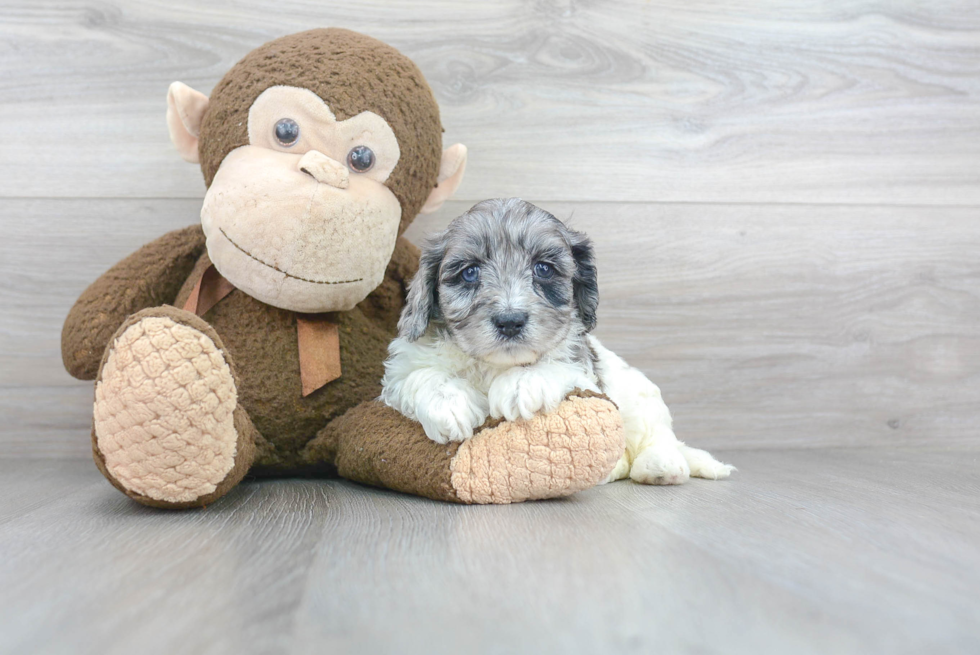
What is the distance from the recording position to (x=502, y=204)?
1435 mm

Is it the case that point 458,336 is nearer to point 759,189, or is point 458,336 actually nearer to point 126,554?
point 126,554

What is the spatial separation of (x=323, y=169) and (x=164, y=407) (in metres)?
0.56

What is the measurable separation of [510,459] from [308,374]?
0.53 meters

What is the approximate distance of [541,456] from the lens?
127 cm

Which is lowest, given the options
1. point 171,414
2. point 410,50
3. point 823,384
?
point 823,384

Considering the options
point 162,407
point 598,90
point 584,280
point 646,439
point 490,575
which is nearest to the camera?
point 490,575

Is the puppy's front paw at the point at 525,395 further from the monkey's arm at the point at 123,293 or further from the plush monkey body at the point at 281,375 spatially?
the monkey's arm at the point at 123,293

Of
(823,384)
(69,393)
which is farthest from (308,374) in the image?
(823,384)

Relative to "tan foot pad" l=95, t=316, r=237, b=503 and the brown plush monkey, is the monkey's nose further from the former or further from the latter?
"tan foot pad" l=95, t=316, r=237, b=503

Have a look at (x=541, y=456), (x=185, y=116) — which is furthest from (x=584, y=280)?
(x=185, y=116)

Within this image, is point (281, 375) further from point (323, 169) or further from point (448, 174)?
point (448, 174)

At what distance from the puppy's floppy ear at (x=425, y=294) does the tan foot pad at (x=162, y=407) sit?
38 cm

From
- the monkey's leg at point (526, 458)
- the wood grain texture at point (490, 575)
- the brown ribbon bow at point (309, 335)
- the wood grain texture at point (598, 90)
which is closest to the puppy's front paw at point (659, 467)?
the wood grain texture at point (490, 575)

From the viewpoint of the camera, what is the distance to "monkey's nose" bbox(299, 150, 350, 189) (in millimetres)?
1415
